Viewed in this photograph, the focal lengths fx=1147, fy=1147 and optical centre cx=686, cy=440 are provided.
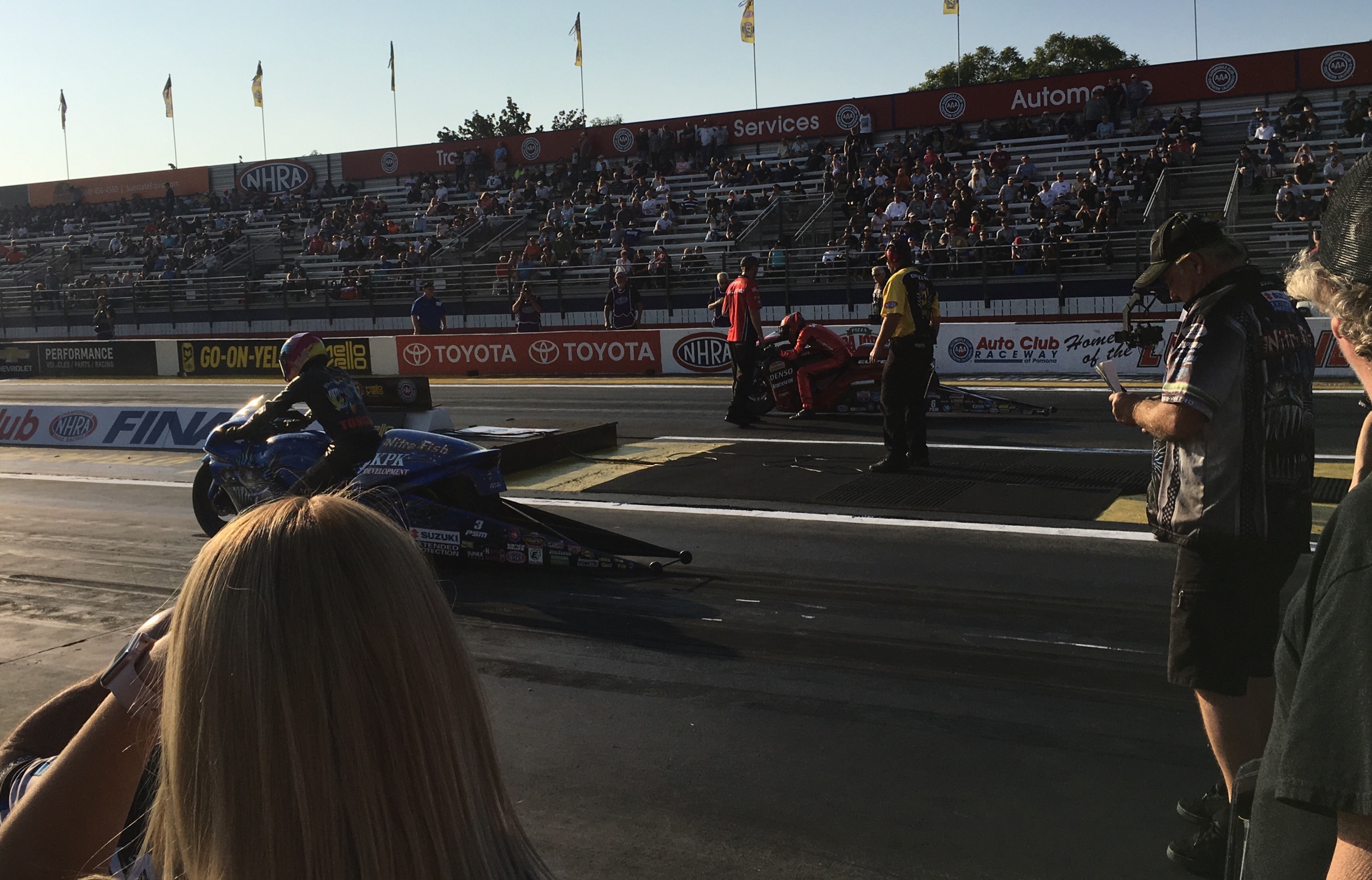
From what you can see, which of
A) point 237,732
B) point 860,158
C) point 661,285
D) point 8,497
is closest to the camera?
point 237,732

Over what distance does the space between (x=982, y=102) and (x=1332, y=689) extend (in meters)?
34.0

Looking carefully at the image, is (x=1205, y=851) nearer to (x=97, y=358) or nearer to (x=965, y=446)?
(x=965, y=446)

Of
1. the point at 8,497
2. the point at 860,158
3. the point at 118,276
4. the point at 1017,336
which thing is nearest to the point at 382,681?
the point at 8,497

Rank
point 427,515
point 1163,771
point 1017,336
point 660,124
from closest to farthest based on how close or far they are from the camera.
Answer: point 1163,771, point 427,515, point 1017,336, point 660,124

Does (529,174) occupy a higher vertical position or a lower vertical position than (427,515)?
higher

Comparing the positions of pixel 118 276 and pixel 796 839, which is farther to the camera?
pixel 118 276

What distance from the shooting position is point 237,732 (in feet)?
4.45

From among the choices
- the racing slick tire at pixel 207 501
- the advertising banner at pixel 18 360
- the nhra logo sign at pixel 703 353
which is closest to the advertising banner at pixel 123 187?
the advertising banner at pixel 18 360

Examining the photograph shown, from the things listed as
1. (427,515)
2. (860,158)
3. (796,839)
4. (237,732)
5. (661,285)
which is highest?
(860,158)

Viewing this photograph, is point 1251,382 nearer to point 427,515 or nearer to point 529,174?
point 427,515

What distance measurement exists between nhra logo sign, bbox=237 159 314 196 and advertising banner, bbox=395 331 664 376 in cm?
2635

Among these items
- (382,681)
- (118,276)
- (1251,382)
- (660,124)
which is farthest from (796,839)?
(118,276)

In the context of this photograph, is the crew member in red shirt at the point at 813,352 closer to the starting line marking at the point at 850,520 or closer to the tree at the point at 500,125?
the starting line marking at the point at 850,520

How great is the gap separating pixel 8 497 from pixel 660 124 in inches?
1152
